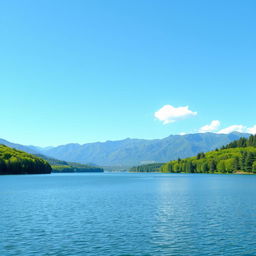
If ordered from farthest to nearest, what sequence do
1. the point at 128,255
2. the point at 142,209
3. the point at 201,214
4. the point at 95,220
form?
the point at 142,209 < the point at 201,214 < the point at 95,220 < the point at 128,255

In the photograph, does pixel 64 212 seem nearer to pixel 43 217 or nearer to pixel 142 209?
pixel 43 217

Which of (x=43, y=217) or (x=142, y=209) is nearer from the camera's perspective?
Result: (x=43, y=217)

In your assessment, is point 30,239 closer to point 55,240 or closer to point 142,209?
point 55,240

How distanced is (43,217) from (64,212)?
5.93 m

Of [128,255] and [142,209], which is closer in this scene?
[128,255]

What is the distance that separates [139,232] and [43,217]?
65.9ft

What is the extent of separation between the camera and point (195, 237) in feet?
133

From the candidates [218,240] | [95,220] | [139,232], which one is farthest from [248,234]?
[95,220]

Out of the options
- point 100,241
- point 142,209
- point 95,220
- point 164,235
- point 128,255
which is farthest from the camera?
point 142,209

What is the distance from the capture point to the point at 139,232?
43469 millimetres

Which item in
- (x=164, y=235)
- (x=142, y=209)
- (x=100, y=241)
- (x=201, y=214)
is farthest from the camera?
(x=142, y=209)

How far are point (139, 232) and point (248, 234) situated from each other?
13891 millimetres

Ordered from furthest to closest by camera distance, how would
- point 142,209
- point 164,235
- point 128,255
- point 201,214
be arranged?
point 142,209 < point 201,214 < point 164,235 < point 128,255

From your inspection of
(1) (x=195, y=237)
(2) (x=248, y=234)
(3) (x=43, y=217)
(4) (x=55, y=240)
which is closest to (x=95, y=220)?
(3) (x=43, y=217)
